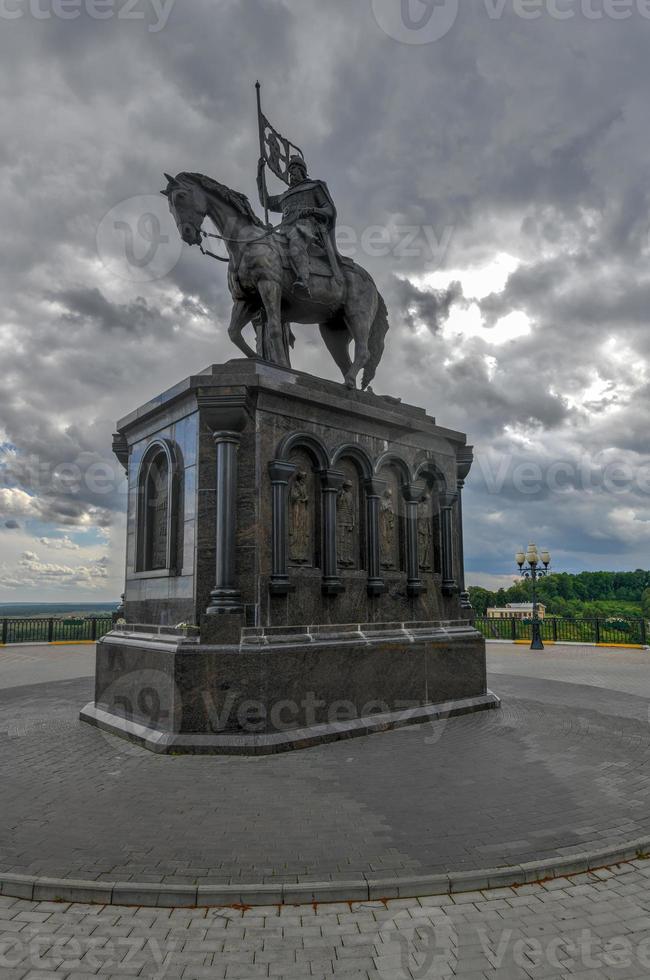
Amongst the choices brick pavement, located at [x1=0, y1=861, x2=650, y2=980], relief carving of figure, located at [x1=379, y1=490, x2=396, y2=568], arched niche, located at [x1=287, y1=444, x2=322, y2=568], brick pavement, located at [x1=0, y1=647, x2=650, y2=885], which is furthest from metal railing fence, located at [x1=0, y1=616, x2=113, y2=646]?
brick pavement, located at [x1=0, y1=861, x2=650, y2=980]

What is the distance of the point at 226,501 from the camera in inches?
350

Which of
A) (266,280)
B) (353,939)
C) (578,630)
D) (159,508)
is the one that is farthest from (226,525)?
(578,630)

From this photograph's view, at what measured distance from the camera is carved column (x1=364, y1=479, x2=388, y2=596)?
34.4ft

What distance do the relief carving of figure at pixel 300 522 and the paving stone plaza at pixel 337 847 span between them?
274 centimetres

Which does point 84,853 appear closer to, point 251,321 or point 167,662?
point 167,662

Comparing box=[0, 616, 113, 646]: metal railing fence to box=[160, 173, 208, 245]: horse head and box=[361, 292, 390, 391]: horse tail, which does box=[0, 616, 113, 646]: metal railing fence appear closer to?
box=[361, 292, 390, 391]: horse tail

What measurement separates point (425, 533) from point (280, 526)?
12.5 ft

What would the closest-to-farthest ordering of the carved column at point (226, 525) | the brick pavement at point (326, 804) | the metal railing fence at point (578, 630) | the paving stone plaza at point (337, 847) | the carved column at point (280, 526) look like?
the paving stone plaza at point (337, 847) < the brick pavement at point (326, 804) < the carved column at point (226, 525) < the carved column at point (280, 526) < the metal railing fence at point (578, 630)

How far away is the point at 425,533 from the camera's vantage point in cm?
1210

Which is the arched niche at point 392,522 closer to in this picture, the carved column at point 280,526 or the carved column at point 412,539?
the carved column at point 412,539

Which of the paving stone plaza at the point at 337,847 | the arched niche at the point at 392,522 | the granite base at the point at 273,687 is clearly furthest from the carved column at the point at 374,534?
the paving stone plaza at the point at 337,847

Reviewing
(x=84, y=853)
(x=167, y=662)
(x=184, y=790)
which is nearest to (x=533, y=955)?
(x=84, y=853)

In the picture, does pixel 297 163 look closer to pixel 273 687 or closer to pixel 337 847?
pixel 273 687

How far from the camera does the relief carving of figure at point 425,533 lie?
1188 cm
